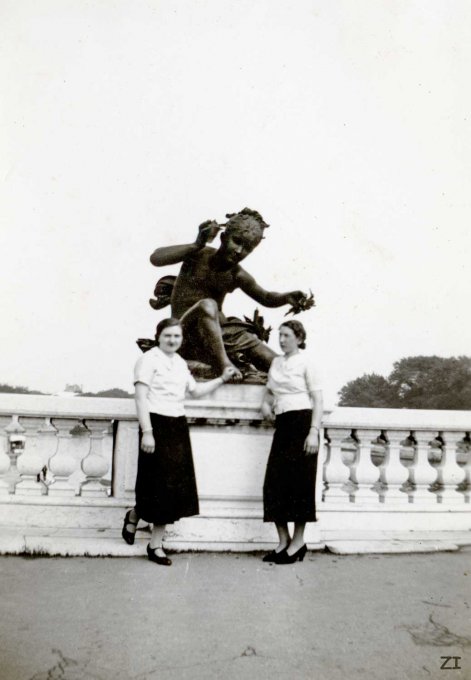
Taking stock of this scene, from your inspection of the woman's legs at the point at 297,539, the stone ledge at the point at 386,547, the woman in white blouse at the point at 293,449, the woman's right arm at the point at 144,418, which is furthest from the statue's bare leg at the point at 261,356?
the stone ledge at the point at 386,547

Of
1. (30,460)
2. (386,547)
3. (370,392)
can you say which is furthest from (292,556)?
(370,392)

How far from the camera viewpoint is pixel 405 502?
5059 mm

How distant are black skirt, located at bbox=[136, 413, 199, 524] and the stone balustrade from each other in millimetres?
393

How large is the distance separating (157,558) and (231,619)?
3.38 feet

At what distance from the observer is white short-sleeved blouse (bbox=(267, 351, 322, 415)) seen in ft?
14.2

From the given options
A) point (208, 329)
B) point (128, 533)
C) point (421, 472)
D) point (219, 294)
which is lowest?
point (128, 533)

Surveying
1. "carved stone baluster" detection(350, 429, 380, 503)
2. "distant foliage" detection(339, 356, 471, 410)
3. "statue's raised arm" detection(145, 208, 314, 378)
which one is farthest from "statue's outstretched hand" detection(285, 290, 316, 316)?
"distant foliage" detection(339, 356, 471, 410)

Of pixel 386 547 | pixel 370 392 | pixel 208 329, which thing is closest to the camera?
pixel 386 547

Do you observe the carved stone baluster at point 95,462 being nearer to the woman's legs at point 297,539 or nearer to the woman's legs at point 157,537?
the woman's legs at point 157,537

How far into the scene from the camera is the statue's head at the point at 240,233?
15.8 ft

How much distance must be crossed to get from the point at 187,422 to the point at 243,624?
173cm

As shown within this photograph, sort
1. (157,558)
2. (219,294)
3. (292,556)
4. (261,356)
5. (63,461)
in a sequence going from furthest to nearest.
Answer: (219,294) → (261,356) → (63,461) → (292,556) → (157,558)

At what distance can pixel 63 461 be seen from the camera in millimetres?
4648

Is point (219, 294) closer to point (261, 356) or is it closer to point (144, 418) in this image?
point (261, 356)
